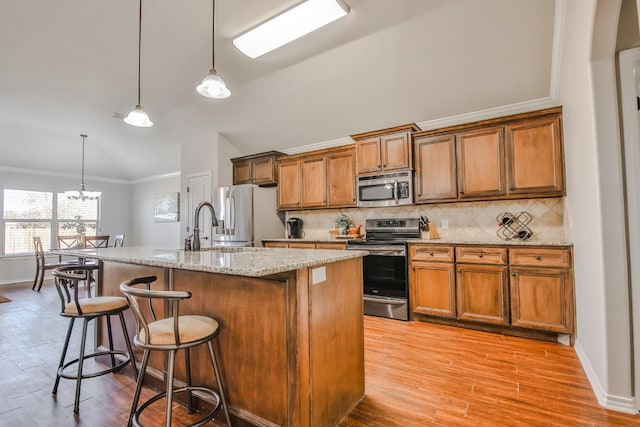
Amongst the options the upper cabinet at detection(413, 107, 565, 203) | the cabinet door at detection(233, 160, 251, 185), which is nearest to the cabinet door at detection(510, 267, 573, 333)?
the upper cabinet at detection(413, 107, 565, 203)

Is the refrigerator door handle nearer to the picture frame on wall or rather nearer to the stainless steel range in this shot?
the stainless steel range

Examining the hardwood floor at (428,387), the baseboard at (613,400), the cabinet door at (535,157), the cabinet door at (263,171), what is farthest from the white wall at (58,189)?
the baseboard at (613,400)

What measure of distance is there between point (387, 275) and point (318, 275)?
2.32 meters

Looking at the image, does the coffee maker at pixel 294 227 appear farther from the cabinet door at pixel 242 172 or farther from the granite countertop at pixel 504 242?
the granite countertop at pixel 504 242

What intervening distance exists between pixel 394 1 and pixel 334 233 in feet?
9.93

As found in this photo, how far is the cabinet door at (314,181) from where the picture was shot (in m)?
4.70

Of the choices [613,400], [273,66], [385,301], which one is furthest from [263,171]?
[613,400]

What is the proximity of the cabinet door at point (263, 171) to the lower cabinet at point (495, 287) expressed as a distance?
104 inches

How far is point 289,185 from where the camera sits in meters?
5.04

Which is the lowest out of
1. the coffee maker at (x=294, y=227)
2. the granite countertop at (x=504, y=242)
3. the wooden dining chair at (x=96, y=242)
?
the wooden dining chair at (x=96, y=242)

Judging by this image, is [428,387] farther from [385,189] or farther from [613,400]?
[385,189]

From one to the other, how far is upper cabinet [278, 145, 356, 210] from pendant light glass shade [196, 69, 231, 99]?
96.5 inches

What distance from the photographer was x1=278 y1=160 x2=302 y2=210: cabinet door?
195 inches

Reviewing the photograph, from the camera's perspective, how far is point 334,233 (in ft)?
15.8
